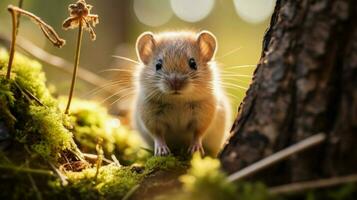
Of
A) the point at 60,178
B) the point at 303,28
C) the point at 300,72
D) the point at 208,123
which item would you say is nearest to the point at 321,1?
the point at 303,28

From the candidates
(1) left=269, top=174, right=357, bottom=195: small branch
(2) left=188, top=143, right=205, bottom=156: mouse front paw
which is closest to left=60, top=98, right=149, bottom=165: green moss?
(2) left=188, top=143, right=205, bottom=156: mouse front paw

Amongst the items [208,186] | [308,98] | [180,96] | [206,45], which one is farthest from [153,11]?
[208,186]

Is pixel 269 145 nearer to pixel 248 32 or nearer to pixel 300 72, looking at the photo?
pixel 300 72

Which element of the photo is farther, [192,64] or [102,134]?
[192,64]

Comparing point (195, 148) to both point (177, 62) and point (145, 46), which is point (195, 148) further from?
point (145, 46)

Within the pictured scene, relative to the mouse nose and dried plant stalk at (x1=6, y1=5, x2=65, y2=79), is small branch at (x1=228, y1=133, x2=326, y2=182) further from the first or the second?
the mouse nose

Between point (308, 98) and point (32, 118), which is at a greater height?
point (308, 98)

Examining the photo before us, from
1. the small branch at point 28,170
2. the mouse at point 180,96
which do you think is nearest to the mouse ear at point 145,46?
Answer: the mouse at point 180,96
